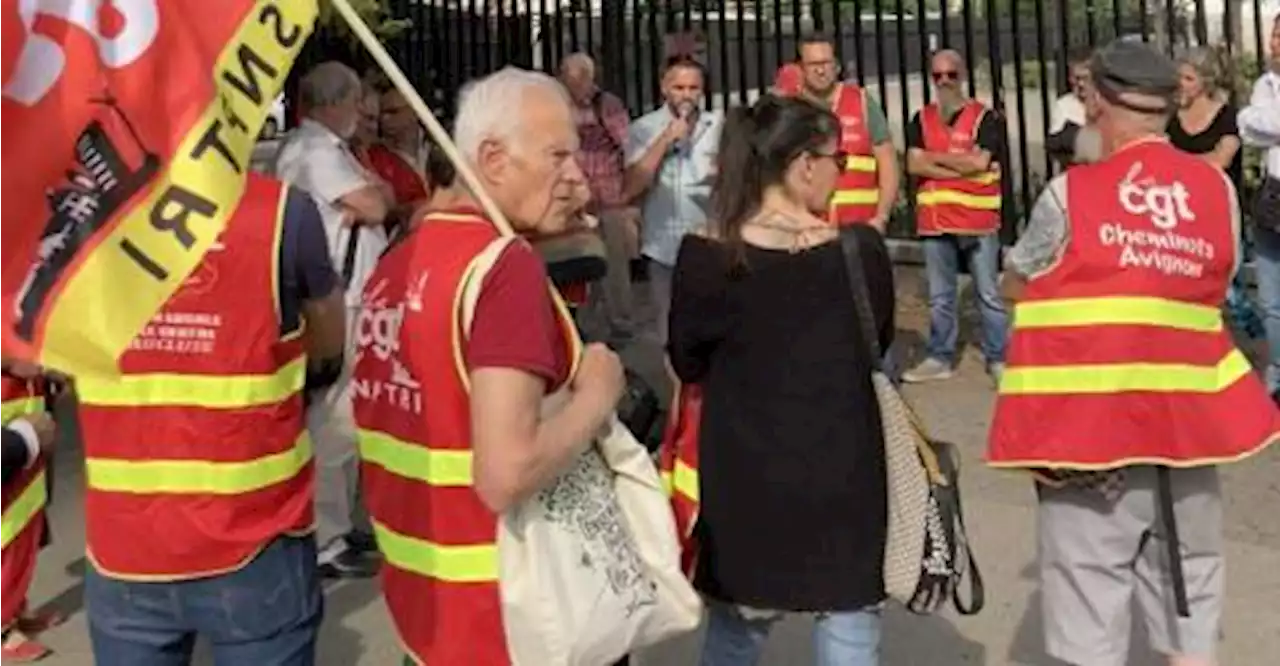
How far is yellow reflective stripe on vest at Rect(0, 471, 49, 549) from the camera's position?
5117mm

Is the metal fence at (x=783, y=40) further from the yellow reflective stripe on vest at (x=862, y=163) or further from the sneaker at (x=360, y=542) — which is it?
the sneaker at (x=360, y=542)

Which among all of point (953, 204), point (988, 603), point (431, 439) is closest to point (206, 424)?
point (431, 439)

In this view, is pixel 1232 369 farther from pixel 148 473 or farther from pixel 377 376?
pixel 148 473

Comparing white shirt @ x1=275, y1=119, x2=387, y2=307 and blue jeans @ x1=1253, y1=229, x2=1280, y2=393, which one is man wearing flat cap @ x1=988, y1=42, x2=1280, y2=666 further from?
blue jeans @ x1=1253, y1=229, x2=1280, y2=393

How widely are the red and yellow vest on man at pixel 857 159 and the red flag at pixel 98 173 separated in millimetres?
5994

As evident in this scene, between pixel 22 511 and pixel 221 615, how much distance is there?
6.58ft

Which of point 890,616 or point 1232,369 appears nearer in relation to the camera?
point 1232,369

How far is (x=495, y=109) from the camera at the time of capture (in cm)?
315

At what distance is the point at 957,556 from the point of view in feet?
13.3

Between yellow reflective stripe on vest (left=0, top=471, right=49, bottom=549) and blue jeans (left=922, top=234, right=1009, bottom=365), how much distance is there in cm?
493

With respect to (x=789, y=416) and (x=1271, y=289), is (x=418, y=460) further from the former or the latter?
(x=1271, y=289)

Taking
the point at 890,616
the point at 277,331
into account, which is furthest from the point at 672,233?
the point at 277,331

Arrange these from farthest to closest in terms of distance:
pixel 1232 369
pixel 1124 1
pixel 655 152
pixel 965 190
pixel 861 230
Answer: pixel 1124 1 → pixel 965 190 → pixel 655 152 → pixel 1232 369 → pixel 861 230

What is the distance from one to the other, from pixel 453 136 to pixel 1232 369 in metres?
1.95
